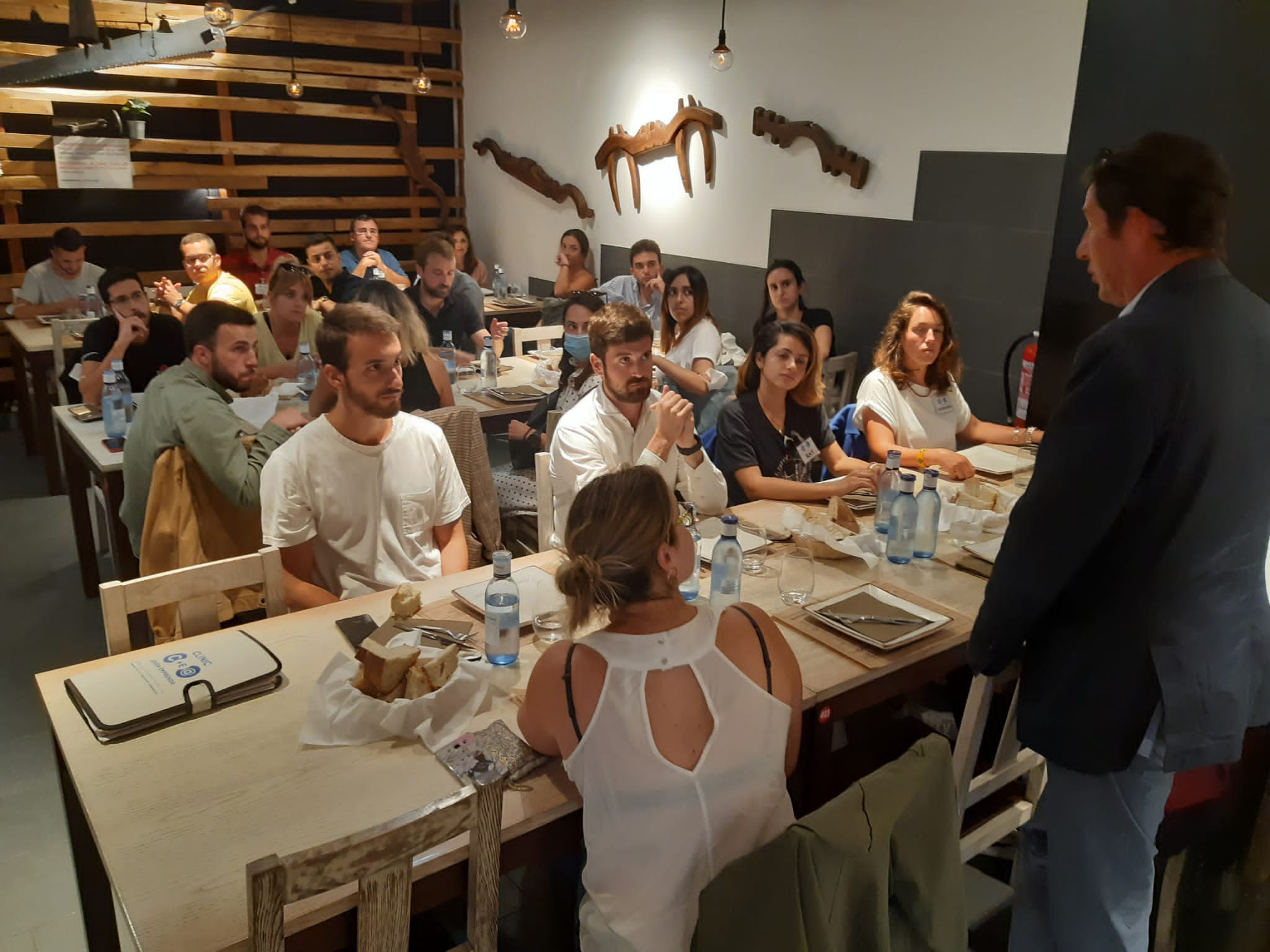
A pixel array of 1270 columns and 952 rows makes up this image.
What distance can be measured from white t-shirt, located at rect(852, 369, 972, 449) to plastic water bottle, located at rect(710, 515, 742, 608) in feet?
4.90

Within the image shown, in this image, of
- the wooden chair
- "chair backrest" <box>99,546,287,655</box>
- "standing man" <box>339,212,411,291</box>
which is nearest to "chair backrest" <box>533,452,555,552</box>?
"chair backrest" <box>99,546,287,655</box>

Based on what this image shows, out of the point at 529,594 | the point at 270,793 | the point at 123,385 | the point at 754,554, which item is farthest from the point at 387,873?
the point at 123,385

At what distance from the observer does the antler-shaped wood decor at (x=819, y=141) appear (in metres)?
5.05

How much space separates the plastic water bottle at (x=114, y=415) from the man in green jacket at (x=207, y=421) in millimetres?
550

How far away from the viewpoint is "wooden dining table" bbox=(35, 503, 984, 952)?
1.30 metres

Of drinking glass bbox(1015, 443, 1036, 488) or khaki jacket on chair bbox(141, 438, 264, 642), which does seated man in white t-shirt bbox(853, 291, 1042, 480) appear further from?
khaki jacket on chair bbox(141, 438, 264, 642)

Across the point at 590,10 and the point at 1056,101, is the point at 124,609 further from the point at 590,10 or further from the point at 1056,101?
the point at 590,10

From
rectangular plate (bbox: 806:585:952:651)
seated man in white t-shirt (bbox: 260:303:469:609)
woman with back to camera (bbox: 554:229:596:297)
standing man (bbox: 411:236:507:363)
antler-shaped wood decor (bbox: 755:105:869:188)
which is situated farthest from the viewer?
woman with back to camera (bbox: 554:229:596:297)

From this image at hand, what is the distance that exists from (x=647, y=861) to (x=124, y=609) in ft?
3.95

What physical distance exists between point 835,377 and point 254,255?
4.61m

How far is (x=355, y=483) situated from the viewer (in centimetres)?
247

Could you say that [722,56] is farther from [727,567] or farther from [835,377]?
[727,567]

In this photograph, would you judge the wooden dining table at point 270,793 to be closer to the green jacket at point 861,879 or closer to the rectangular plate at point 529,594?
the rectangular plate at point 529,594

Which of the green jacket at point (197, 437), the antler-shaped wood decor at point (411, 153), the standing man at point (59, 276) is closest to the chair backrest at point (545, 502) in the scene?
the green jacket at point (197, 437)
